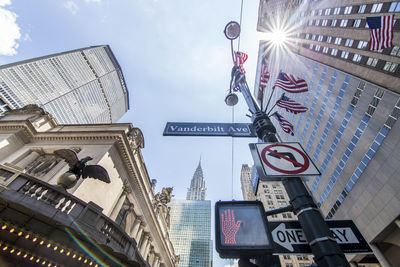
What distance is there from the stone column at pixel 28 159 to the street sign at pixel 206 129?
1918cm

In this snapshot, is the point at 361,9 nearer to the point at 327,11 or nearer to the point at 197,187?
the point at 327,11

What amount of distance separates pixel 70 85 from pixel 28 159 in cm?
12550

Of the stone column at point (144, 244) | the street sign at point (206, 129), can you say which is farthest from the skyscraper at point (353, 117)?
the stone column at point (144, 244)

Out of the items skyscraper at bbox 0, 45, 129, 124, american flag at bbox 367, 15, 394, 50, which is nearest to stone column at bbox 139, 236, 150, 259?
american flag at bbox 367, 15, 394, 50

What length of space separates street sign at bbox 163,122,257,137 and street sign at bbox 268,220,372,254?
415cm

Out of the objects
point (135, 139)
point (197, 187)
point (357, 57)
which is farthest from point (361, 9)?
point (197, 187)

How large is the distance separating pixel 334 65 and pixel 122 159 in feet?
173

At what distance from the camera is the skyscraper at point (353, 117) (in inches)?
1012

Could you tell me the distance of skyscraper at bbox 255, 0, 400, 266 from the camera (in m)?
25.7

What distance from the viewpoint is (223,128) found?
291 inches

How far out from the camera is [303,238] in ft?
9.80

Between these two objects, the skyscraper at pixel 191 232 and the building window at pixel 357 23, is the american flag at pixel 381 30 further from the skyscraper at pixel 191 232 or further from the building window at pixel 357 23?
the skyscraper at pixel 191 232

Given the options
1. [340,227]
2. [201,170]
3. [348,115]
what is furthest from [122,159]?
[201,170]

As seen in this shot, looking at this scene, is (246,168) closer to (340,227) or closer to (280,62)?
(280,62)
